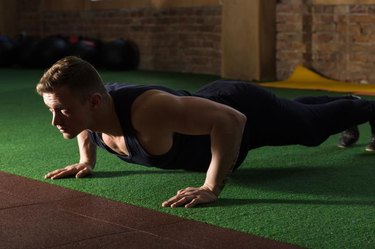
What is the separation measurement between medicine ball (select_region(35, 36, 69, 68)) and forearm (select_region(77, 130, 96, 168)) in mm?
6498

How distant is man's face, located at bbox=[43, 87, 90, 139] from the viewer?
258cm

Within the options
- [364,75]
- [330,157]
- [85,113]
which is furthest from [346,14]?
[85,113]

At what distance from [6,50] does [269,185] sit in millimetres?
7708

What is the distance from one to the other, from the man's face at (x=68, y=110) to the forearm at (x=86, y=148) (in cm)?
56

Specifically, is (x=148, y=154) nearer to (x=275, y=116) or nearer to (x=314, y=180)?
(x=275, y=116)

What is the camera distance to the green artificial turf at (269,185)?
2.40m

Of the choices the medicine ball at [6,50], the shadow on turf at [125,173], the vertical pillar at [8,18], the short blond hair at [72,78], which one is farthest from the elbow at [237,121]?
the vertical pillar at [8,18]

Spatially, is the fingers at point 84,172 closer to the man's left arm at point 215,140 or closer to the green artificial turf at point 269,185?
the green artificial turf at point 269,185

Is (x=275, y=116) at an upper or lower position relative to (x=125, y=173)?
upper

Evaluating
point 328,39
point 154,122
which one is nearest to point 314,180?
point 154,122

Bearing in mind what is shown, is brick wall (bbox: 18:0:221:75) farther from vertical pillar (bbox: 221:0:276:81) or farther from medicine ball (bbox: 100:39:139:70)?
vertical pillar (bbox: 221:0:276:81)

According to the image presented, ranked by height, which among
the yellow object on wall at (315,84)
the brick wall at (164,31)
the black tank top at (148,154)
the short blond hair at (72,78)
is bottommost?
the yellow object on wall at (315,84)

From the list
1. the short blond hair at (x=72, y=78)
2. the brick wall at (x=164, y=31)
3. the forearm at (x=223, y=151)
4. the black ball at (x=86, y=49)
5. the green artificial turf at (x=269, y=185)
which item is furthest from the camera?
the black ball at (x=86, y=49)

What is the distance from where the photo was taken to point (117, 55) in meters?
9.45
